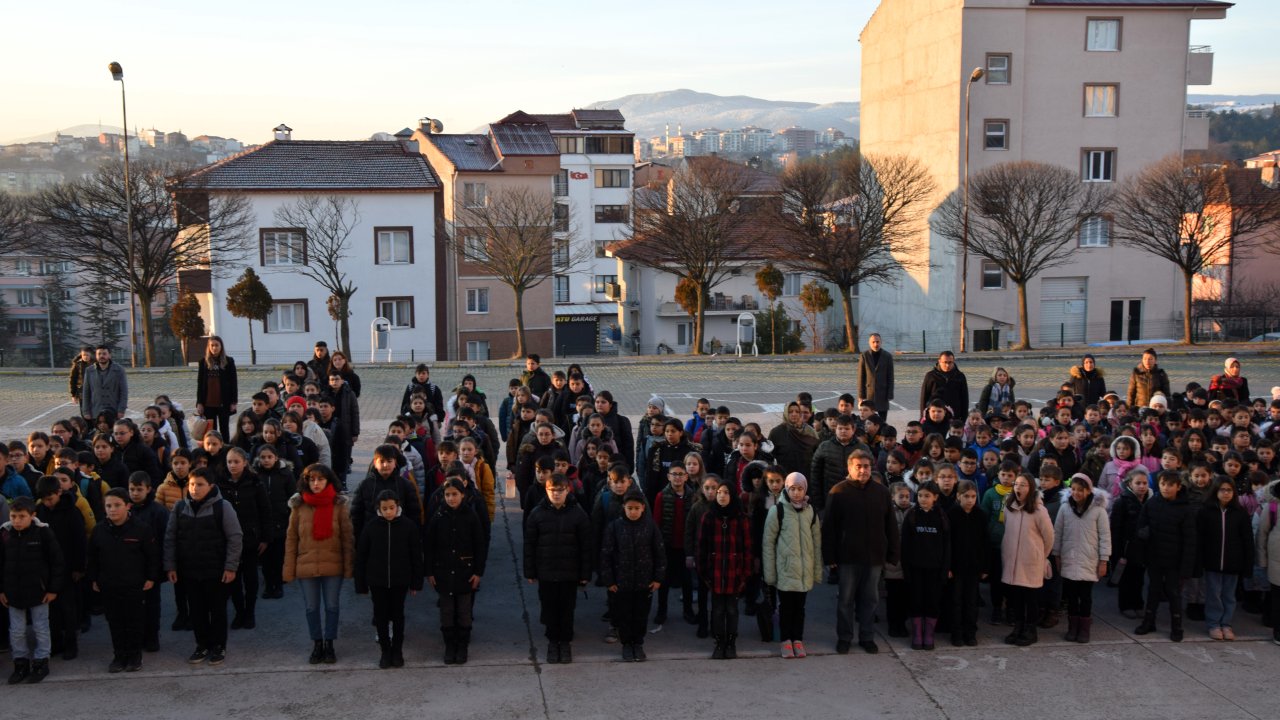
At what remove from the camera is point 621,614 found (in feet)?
29.3

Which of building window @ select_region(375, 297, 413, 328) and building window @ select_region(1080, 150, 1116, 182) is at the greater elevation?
building window @ select_region(1080, 150, 1116, 182)

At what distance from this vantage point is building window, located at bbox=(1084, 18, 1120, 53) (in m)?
45.0

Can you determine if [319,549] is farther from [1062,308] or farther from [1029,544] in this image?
[1062,308]

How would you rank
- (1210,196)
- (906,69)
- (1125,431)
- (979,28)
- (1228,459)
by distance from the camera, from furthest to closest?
(906,69) → (979,28) → (1210,196) → (1125,431) → (1228,459)

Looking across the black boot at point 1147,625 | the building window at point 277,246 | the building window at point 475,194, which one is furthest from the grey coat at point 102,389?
the building window at point 277,246

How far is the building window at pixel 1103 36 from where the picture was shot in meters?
45.0

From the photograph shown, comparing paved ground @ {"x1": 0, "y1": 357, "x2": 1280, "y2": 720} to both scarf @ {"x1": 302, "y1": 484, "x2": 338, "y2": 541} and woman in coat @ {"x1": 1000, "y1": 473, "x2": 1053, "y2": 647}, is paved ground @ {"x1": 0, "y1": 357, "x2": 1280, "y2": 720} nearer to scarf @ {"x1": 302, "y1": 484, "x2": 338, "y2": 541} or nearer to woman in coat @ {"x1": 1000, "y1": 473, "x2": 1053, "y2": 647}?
woman in coat @ {"x1": 1000, "y1": 473, "x2": 1053, "y2": 647}

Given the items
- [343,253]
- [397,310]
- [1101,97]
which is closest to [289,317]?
[343,253]

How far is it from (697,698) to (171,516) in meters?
4.46

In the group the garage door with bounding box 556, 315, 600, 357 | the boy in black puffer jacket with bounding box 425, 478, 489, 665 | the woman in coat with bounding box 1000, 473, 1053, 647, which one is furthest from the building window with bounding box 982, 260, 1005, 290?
the boy in black puffer jacket with bounding box 425, 478, 489, 665

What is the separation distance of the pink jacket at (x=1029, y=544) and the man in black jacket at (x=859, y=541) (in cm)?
101

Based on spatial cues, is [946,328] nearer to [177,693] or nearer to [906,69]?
[906,69]

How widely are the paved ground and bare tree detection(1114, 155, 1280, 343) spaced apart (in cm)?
2939

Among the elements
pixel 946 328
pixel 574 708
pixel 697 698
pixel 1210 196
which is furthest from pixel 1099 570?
pixel 946 328
